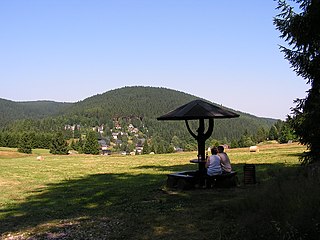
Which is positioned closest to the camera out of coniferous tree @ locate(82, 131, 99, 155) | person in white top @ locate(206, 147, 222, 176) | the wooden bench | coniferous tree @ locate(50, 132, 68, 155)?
the wooden bench

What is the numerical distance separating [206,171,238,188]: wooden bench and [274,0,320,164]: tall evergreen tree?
2.55m

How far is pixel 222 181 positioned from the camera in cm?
1212

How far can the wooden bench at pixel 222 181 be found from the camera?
12.0 m

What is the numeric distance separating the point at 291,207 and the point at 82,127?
17142cm

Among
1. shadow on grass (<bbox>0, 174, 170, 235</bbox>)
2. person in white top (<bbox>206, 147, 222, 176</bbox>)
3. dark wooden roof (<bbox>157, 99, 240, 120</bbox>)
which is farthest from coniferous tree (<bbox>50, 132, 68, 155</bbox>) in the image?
person in white top (<bbox>206, 147, 222, 176</bbox>)

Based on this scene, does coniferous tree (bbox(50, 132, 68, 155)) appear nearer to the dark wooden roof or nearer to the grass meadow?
the grass meadow

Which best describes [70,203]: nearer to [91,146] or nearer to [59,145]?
[59,145]

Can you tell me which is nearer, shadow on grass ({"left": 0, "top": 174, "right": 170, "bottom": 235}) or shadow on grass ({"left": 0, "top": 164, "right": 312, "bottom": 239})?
shadow on grass ({"left": 0, "top": 164, "right": 312, "bottom": 239})

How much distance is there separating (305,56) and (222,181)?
511 centimetres

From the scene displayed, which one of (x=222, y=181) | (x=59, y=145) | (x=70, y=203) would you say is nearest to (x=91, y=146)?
(x=59, y=145)

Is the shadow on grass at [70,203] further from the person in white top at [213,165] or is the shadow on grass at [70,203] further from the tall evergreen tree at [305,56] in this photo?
the tall evergreen tree at [305,56]

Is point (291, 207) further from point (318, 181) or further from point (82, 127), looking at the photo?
point (82, 127)

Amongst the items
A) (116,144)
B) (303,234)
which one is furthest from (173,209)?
(116,144)

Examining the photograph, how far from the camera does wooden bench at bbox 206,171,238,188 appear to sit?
39.5 ft
